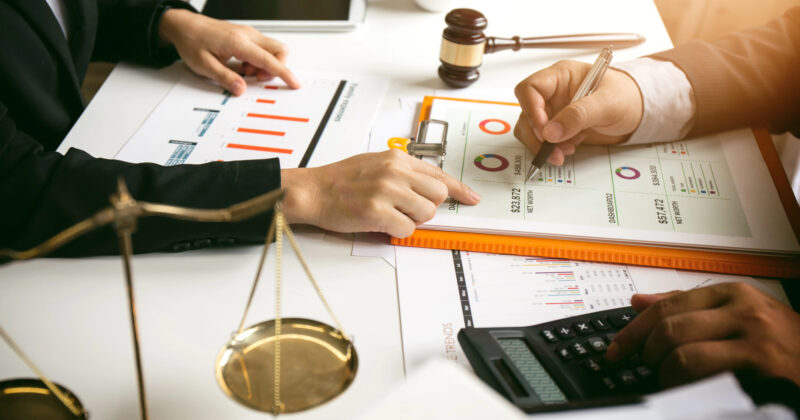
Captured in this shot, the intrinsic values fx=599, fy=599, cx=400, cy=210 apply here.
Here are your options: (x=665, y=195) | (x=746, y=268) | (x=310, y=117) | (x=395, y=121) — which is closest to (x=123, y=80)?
(x=310, y=117)

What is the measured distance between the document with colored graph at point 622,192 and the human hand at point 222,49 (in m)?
0.32

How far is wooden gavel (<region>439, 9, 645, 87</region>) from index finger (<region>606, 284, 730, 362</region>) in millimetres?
575

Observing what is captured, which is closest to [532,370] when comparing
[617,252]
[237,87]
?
[617,252]

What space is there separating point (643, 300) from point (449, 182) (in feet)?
0.92

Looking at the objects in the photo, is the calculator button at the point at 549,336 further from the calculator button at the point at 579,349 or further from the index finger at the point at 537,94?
the index finger at the point at 537,94

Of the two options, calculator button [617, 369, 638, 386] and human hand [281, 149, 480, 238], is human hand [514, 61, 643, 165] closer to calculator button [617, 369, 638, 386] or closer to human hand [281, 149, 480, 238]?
human hand [281, 149, 480, 238]

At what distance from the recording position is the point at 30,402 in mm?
485

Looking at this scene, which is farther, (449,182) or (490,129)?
(490,129)

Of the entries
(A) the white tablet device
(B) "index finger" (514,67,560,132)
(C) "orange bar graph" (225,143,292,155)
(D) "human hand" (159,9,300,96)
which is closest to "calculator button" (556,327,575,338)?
(B) "index finger" (514,67,560,132)

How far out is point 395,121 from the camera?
101cm

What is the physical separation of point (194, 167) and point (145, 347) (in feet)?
0.80

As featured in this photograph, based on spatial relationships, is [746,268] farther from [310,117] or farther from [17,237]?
[17,237]

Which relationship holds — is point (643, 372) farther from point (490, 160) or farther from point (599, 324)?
point (490, 160)

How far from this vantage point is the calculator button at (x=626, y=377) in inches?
Answer: 22.9
